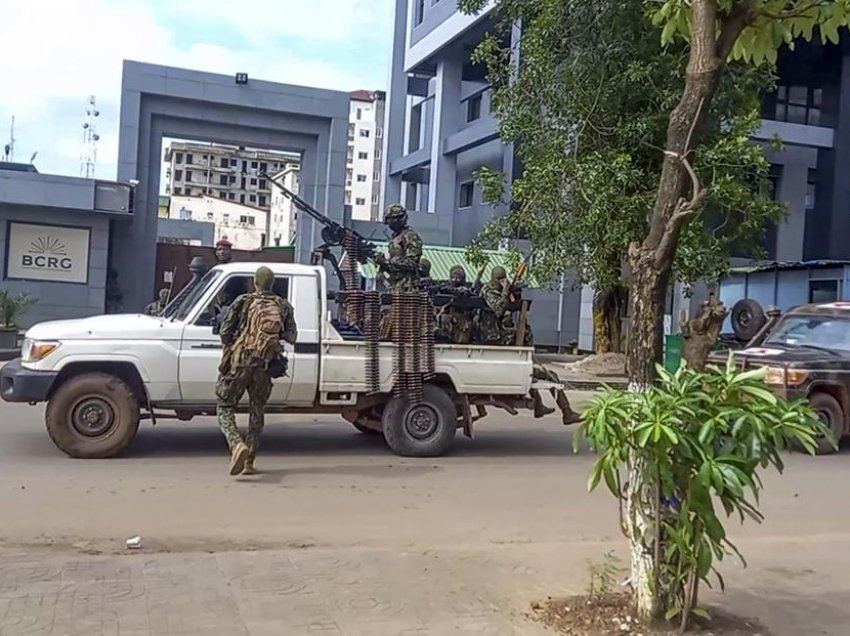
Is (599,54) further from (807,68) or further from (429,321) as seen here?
(807,68)

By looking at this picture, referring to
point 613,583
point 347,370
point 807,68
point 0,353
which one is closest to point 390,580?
point 613,583

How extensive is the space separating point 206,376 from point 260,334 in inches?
42.4

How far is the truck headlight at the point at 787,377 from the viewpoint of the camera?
37.9 feet

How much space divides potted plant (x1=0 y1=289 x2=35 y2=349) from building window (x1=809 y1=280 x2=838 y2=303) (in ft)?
61.6

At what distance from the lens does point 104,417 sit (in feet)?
29.1

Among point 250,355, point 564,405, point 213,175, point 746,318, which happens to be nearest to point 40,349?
point 250,355

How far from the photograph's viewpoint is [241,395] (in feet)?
28.0

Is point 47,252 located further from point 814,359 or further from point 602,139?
point 814,359

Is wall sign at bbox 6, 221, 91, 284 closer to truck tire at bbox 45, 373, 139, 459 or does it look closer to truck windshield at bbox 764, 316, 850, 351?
truck tire at bbox 45, 373, 139, 459

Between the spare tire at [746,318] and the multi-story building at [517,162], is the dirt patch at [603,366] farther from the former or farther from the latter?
the multi-story building at [517,162]

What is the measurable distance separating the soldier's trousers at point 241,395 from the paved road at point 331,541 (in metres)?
0.37

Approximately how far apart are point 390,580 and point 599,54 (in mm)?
15270

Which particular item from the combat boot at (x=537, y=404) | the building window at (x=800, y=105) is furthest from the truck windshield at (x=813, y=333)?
the building window at (x=800, y=105)

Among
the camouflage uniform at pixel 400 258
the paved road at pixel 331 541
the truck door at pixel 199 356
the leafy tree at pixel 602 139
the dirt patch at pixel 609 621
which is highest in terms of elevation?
the leafy tree at pixel 602 139
